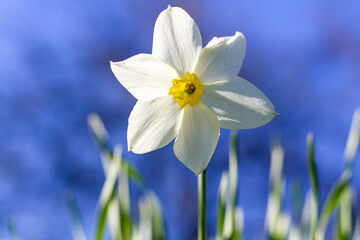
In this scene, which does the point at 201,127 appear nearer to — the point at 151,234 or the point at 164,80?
the point at 164,80

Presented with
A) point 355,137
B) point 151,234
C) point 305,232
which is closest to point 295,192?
point 305,232

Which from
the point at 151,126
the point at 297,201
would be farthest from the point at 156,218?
the point at 151,126

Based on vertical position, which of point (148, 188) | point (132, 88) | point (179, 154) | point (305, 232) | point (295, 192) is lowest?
point (305, 232)

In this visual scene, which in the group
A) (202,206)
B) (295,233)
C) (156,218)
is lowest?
(295,233)

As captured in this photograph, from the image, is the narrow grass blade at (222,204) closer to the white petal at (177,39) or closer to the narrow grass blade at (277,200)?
the narrow grass blade at (277,200)

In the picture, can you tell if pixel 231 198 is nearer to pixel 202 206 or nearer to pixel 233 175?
pixel 233 175

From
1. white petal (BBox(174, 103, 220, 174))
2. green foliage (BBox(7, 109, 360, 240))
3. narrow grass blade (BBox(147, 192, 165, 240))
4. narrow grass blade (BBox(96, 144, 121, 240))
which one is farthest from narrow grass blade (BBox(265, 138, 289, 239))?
white petal (BBox(174, 103, 220, 174))

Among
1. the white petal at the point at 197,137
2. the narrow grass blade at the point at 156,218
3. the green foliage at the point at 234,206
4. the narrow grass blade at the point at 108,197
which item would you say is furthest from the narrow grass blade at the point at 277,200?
the white petal at the point at 197,137

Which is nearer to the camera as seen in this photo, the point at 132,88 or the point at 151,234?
the point at 132,88
